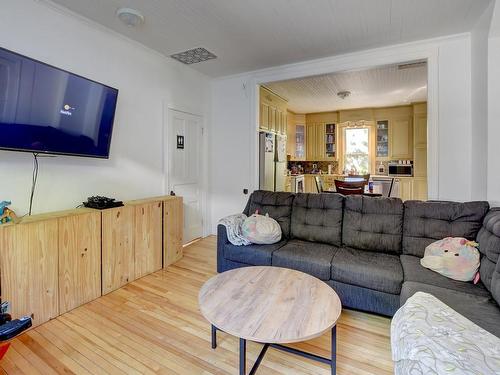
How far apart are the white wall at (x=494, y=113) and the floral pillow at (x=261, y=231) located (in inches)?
79.6

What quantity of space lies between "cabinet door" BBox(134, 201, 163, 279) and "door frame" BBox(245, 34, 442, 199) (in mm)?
2485

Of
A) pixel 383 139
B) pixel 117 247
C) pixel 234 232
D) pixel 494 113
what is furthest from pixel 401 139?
pixel 117 247

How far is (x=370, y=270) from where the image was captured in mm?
2086

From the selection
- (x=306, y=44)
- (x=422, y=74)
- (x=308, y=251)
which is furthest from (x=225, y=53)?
(x=422, y=74)

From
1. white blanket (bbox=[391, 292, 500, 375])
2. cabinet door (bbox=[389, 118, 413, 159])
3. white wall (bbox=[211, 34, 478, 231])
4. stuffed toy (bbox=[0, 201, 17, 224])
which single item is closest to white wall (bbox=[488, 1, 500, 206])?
white wall (bbox=[211, 34, 478, 231])

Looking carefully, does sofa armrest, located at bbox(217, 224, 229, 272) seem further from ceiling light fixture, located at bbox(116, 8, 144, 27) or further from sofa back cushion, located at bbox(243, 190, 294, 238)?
ceiling light fixture, located at bbox(116, 8, 144, 27)

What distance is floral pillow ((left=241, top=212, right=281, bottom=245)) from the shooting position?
2635 millimetres

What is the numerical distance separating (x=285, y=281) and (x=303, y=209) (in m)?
1.22

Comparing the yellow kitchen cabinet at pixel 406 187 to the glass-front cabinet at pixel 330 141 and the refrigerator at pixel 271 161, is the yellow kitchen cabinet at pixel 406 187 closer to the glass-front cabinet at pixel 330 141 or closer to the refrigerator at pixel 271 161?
the glass-front cabinet at pixel 330 141

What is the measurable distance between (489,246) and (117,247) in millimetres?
3074

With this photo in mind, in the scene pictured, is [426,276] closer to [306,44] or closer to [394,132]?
[306,44]

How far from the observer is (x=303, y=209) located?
291 centimetres

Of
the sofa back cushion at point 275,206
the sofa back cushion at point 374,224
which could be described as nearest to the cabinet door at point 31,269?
the sofa back cushion at point 275,206

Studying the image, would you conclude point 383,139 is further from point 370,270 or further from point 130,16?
point 130,16
